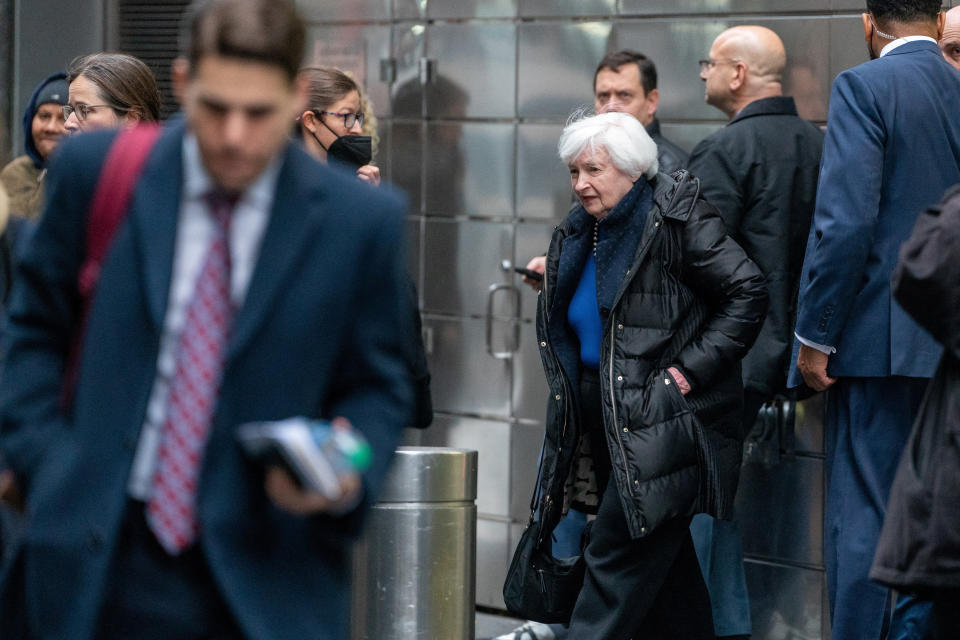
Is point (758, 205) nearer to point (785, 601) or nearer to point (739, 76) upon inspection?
point (739, 76)

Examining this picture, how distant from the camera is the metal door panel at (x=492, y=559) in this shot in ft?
24.7

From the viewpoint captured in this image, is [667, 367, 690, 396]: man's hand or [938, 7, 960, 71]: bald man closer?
[667, 367, 690, 396]: man's hand

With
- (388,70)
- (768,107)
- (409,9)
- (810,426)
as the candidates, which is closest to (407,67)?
(388,70)

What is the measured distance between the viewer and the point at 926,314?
365 centimetres

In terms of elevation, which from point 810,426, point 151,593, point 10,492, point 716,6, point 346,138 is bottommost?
point 810,426

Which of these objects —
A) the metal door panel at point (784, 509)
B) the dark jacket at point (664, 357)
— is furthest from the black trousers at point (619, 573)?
the metal door panel at point (784, 509)

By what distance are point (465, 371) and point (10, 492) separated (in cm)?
494

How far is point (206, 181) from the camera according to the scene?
2.56m

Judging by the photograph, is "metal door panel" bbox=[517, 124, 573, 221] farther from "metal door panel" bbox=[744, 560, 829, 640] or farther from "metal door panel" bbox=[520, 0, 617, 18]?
"metal door panel" bbox=[744, 560, 829, 640]

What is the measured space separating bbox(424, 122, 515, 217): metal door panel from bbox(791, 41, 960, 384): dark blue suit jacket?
2.51 m

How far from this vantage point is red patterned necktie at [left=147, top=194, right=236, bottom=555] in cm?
252

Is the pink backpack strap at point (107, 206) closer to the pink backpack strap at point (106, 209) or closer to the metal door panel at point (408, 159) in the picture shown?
the pink backpack strap at point (106, 209)

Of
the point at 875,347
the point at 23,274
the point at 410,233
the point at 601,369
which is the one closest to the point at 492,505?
the point at 410,233

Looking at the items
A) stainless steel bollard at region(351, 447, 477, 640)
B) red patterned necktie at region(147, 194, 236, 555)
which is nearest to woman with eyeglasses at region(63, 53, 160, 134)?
stainless steel bollard at region(351, 447, 477, 640)
